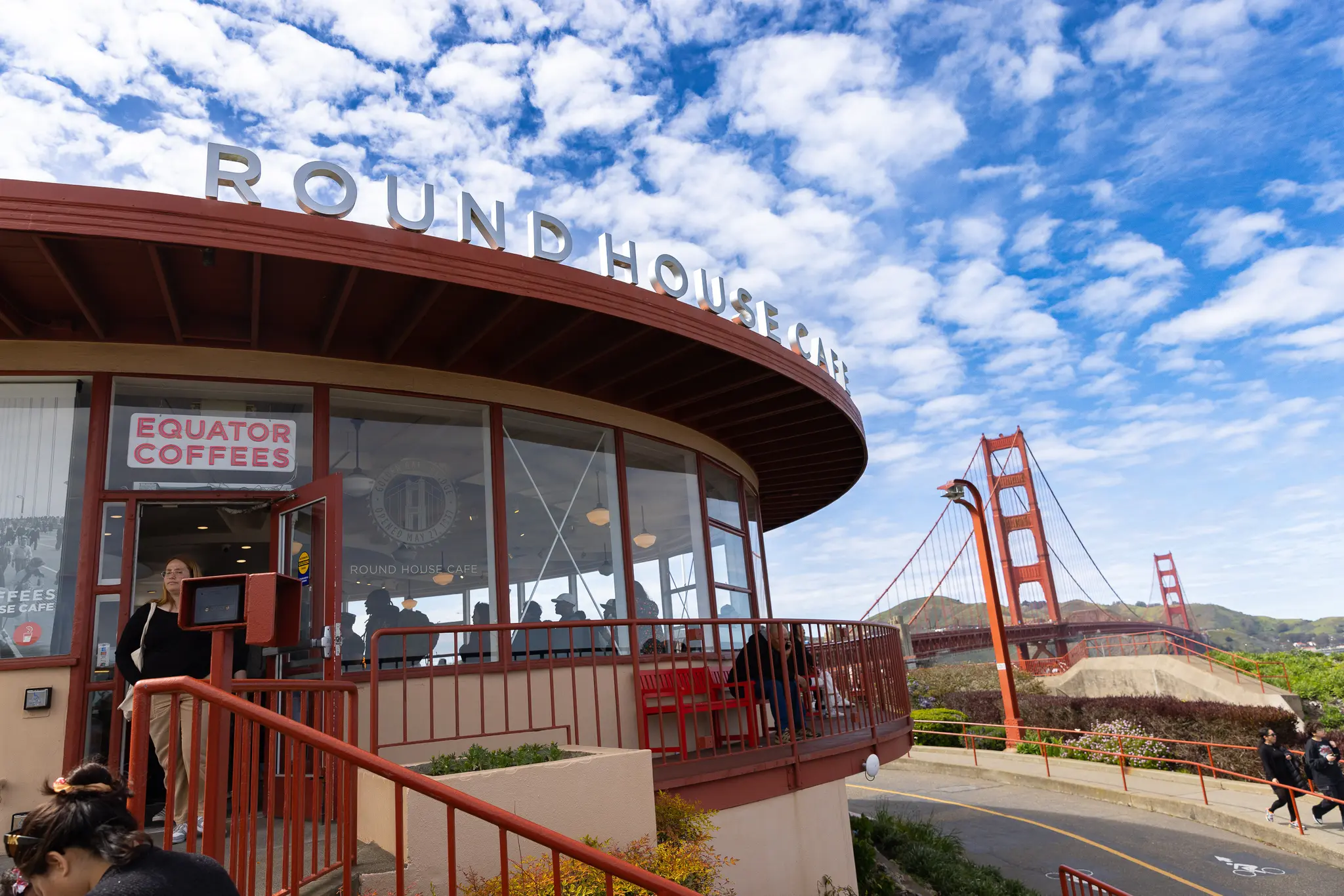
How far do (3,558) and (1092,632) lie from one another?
45.8 meters

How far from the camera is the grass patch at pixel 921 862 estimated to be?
8.95 metres

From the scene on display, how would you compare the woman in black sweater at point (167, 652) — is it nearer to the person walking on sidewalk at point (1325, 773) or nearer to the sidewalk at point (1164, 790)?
the sidewalk at point (1164, 790)

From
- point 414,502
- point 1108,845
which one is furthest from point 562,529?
point 1108,845

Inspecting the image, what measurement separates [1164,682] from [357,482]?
26496 mm

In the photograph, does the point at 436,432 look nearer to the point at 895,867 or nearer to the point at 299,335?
the point at 299,335

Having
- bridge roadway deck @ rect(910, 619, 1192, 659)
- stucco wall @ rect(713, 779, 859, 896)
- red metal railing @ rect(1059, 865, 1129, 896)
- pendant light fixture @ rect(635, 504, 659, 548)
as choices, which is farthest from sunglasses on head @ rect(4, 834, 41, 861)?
bridge roadway deck @ rect(910, 619, 1192, 659)

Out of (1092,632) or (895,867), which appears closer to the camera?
(895,867)

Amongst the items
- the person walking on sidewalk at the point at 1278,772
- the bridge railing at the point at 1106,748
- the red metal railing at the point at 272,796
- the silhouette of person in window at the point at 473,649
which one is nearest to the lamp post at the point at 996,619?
the bridge railing at the point at 1106,748

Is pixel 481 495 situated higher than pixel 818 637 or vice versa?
pixel 481 495

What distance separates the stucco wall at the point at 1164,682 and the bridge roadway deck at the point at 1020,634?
3.10 meters

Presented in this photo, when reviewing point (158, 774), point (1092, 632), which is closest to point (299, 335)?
point (158, 774)

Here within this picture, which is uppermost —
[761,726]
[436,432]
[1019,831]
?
[436,432]

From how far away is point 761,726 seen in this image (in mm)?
7164

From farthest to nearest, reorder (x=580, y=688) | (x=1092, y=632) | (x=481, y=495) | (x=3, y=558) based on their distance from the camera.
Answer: (x=1092, y=632), (x=481, y=495), (x=580, y=688), (x=3, y=558)
